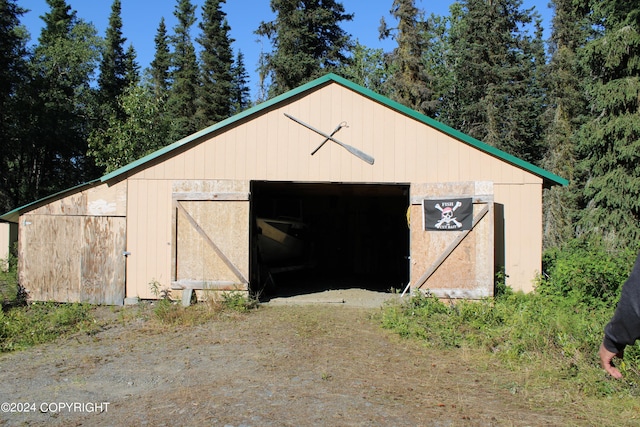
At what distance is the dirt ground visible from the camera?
456 centimetres

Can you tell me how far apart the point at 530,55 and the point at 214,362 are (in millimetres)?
33700

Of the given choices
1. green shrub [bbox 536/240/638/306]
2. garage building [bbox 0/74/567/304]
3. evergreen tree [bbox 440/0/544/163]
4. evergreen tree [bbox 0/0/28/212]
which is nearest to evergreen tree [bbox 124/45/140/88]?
evergreen tree [bbox 0/0/28/212]

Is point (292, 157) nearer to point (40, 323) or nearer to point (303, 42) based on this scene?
point (40, 323)

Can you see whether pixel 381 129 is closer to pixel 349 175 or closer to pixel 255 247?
pixel 349 175

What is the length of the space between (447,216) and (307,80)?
21.5 meters

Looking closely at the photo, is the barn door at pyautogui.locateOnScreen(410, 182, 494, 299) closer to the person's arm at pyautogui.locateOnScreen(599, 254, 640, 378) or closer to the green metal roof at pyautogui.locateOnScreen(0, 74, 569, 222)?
the green metal roof at pyautogui.locateOnScreen(0, 74, 569, 222)

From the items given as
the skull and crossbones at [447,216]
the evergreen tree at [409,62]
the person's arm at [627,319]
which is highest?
the evergreen tree at [409,62]

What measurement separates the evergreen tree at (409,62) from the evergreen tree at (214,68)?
1527cm

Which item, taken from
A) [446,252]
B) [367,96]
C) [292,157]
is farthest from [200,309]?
[367,96]

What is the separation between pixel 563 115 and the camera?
28.9 m

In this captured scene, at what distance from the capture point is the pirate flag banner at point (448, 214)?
995 cm

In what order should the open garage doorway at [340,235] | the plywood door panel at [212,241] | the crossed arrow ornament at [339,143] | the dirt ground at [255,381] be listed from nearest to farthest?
the dirt ground at [255,381] < the plywood door panel at [212,241] < the crossed arrow ornament at [339,143] < the open garage doorway at [340,235]

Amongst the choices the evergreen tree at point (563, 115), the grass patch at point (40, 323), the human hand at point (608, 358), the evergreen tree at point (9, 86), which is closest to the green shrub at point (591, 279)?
the human hand at point (608, 358)

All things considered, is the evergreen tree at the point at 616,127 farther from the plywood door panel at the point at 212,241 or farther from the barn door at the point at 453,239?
the plywood door panel at the point at 212,241
